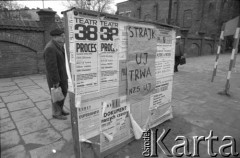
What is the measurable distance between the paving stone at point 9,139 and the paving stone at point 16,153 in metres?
0.11

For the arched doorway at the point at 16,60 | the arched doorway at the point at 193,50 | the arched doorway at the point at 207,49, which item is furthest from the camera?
the arched doorway at the point at 207,49

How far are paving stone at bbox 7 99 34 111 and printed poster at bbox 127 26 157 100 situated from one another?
2.88m

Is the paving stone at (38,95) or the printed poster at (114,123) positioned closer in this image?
the printed poster at (114,123)

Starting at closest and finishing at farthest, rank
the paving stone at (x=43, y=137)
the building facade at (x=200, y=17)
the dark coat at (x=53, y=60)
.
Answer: the paving stone at (x=43, y=137), the dark coat at (x=53, y=60), the building facade at (x=200, y=17)

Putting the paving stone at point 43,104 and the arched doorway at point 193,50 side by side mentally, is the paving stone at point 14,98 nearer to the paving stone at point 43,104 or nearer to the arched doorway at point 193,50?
the paving stone at point 43,104

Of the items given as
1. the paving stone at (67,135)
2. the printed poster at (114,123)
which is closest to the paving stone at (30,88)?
the paving stone at (67,135)

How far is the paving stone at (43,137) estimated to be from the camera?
8.94 feet

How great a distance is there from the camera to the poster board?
1888mm

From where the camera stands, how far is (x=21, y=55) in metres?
6.96

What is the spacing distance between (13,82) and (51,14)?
3264 mm

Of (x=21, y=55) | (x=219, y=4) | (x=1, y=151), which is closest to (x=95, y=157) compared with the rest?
(x=1, y=151)

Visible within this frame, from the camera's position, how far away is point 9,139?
Answer: 277 cm
